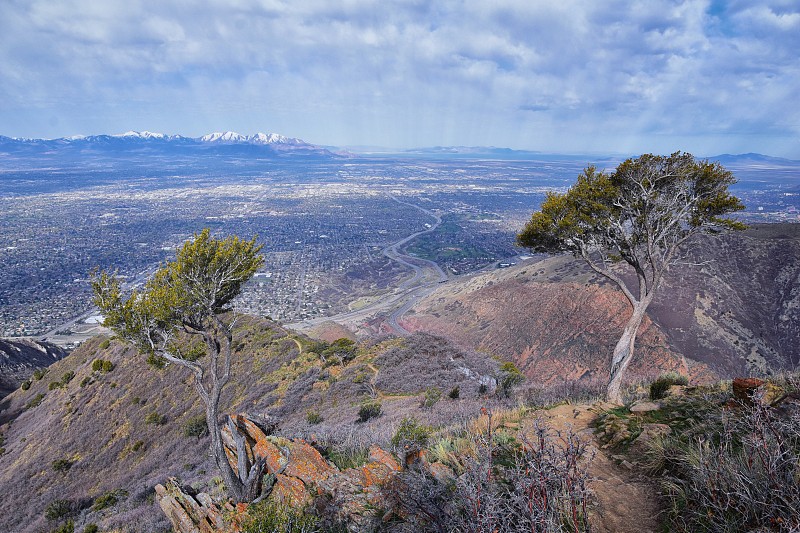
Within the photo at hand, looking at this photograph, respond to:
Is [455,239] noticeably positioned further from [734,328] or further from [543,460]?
[543,460]

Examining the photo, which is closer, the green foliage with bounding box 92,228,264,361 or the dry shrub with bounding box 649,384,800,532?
the dry shrub with bounding box 649,384,800,532

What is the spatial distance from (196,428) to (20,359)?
125 ft

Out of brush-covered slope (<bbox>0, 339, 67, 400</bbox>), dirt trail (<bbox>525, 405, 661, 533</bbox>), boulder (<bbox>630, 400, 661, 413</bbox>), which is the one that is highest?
dirt trail (<bbox>525, 405, 661, 533</bbox>)

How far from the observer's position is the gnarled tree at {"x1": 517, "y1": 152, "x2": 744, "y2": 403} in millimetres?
11094

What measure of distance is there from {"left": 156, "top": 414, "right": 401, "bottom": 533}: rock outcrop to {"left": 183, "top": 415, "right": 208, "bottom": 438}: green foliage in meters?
10.1

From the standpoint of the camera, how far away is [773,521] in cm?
283

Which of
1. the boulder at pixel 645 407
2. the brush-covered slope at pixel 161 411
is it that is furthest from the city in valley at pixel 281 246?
Answer: the boulder at pixel 645 407

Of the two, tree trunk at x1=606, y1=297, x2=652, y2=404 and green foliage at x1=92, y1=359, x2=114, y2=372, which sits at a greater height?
tree trunk at x1=606, y1=297, x2=652, y2=404

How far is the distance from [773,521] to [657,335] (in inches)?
1362

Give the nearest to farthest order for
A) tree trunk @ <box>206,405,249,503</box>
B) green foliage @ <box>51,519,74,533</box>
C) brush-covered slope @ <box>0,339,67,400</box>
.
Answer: tree trunk @ <box>206,405,249,503</box> → green foliage @ <box>51,519,74,533</box> → brush-covered slope @ <box>0,339,67,400</box>

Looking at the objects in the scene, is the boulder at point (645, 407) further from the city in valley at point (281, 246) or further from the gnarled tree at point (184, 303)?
the city in valley at point (281, 246)

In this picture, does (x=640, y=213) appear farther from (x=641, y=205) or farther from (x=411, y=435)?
(x=411, y=435)

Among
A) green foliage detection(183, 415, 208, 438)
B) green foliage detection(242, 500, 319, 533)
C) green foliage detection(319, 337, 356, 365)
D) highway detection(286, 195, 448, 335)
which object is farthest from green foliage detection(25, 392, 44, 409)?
green foliage detection(242, 500, 319, 533)

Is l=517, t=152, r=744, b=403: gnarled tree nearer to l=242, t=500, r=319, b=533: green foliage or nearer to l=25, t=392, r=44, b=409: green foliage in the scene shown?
l=242, t=500, r=319, b=533: green foliage
